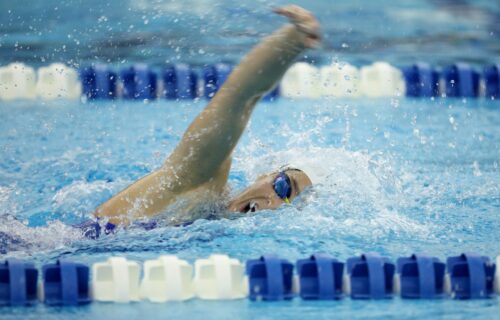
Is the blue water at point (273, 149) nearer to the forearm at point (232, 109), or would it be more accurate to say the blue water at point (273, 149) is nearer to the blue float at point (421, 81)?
the blue float at point (421, 81)

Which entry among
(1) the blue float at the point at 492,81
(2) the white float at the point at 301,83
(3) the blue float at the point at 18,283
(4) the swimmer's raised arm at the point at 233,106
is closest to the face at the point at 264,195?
(4) the swimmer's raised arm at the point at 233,106

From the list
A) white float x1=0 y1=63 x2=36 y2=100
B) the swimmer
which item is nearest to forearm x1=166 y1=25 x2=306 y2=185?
the swimmer

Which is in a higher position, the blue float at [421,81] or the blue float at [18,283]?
the blue float at [421,81]

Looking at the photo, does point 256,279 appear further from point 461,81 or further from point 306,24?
point 461,81

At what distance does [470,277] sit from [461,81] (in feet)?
9.91

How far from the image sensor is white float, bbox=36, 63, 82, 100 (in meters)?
5.32

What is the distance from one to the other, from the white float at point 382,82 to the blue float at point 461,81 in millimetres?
271

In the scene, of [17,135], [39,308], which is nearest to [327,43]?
[17,135]

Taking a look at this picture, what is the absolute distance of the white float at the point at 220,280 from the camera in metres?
2.65

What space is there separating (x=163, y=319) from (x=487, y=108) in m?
3.37

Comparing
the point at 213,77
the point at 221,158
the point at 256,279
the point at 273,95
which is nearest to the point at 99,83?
the point at 213,77

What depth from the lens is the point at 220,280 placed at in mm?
2652

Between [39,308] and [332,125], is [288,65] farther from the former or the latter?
[332,125]

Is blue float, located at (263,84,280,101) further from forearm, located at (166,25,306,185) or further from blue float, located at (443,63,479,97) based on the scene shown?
forearm, located at (166,25,306,185)
